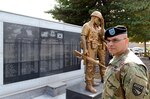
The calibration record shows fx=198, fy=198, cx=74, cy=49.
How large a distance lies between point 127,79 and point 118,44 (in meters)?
0.33

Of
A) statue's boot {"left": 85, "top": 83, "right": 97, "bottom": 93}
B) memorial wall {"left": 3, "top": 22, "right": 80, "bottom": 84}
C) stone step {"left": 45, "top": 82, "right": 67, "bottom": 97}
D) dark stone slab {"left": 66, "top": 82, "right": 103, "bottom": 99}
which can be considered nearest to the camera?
dark stone slab {"left": 66, "top": 82, "right": 103, "bottom": 99}

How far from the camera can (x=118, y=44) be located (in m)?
1.73

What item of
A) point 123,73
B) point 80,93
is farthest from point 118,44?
point 80,93

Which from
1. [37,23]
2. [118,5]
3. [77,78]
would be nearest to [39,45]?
[37,23]

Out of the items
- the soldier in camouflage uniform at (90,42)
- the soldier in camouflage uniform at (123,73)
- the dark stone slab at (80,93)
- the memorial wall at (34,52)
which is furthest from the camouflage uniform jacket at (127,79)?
the memorial wall at (34,52)

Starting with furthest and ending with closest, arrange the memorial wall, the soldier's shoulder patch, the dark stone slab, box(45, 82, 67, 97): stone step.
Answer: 1. box(45, 82, 67, 97): stone step
2. the memorial wall
3. the dark stone slab
4. the soldier's shoulder patch

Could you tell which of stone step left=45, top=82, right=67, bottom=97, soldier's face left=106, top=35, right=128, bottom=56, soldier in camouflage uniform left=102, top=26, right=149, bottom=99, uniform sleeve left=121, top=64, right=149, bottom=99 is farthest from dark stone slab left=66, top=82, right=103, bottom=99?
uniform sleeve left=121, top=64, right=149, bottom=99

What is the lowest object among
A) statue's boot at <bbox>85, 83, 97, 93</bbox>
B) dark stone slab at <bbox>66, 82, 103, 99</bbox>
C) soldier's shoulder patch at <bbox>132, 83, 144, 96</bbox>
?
dark stone slab at <bbox>66, 82, 103, 99</bbox>

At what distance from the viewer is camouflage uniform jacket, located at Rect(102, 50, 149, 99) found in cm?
151

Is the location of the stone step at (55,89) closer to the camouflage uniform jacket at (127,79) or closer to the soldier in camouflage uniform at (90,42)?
the soldier in camouflage uniform at (90,42)

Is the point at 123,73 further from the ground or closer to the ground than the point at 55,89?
further from the ground

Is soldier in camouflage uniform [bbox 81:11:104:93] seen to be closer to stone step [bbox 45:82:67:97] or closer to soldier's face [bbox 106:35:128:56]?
stone step [bbox 45:82:67:97]

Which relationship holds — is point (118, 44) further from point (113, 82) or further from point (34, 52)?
point (34, 52)

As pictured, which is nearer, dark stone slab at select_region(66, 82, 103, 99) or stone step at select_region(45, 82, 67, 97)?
dark stone slab at select_region(66, 82, 103, 99)
